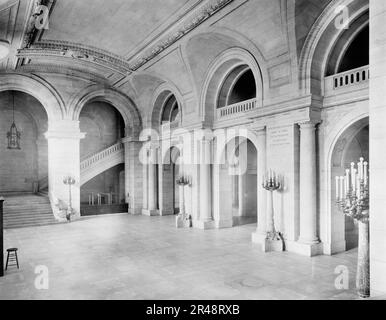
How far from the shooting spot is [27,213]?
52.3 ft

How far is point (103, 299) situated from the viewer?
250 inches

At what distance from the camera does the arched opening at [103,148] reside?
70.7ft

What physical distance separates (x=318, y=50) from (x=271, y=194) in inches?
190

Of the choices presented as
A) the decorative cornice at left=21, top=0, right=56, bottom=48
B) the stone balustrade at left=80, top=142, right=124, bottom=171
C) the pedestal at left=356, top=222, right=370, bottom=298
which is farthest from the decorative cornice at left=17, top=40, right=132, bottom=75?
the pedestal at left=356, top=222, right=370, bottom=298

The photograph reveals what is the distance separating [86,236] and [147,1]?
910 centimetres

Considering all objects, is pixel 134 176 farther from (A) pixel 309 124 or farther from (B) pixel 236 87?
(A) pixel 309 124

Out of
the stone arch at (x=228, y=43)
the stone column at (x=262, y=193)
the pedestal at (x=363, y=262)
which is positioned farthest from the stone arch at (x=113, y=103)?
the pedestal at (x=363, y=262)

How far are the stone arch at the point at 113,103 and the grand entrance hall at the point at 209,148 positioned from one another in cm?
7

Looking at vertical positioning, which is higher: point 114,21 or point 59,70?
point 114,21

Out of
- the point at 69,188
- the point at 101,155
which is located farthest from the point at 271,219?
the point at 101,155

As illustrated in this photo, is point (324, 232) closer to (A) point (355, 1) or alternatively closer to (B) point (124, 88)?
(A) point (355, 1)

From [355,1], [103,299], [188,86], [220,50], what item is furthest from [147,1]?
[103,299]

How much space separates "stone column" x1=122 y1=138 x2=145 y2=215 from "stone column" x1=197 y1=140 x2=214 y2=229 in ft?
20.3

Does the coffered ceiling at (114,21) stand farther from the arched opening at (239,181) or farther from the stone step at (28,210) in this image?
the stone step at (28,210)
